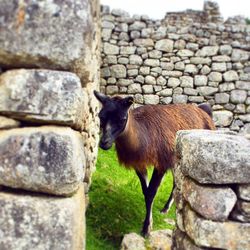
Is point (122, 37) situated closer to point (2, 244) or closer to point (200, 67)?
point (200, 67)

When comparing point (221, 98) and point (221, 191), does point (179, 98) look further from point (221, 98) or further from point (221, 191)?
point (221, 191)

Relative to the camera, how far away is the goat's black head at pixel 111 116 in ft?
16.6

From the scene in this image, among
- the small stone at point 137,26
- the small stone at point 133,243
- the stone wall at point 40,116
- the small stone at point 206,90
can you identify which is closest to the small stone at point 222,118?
the small stone at point 206,90

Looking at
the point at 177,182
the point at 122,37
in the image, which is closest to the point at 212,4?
the point at 122,37

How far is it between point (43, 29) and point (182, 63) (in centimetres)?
852

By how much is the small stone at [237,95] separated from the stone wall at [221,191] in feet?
25.4

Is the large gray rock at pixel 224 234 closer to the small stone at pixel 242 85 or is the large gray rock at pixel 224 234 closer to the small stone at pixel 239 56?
the small stone at pixel 242 85

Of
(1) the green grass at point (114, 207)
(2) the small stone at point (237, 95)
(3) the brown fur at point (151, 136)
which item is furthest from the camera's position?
(2) the small stone at point (237, 95)

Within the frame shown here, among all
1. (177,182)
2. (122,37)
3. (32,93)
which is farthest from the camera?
(122,37)

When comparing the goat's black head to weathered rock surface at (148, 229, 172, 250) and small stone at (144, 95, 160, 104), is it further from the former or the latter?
small stone at (144, 95, 160, 104)

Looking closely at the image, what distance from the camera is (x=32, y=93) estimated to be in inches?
91.2

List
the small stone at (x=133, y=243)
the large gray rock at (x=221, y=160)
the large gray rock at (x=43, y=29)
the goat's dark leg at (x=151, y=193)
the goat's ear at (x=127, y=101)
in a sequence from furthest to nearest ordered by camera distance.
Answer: the goat's dark leg at (x=151, y=193), the goat's ear at (x=127, y=101), the small stone at (x=133, y=243), the large gray rock at (x=221, y=160), the large gray rock at (x=43, y=29)

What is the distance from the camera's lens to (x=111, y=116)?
5.11m

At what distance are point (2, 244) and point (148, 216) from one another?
387 centimetres
